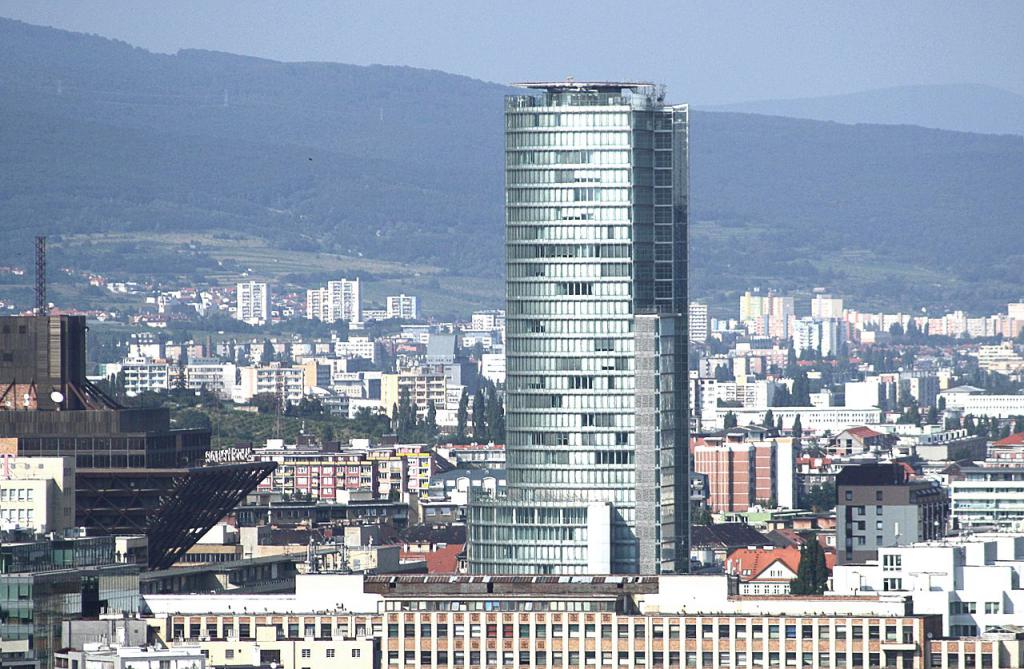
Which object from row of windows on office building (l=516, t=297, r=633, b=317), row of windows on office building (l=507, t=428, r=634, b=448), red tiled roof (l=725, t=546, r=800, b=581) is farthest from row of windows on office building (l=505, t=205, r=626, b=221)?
red tiled roof (l=725, t=546, r=800, b=581)

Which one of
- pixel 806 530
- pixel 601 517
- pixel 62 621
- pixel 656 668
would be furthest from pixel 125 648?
pixel 806 530

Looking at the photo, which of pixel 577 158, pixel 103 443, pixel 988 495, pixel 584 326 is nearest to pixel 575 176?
pixel 577 158

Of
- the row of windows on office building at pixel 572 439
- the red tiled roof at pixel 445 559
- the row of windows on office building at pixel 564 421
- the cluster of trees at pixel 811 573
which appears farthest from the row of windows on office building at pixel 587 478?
the red tiled roof at pixel 445 559

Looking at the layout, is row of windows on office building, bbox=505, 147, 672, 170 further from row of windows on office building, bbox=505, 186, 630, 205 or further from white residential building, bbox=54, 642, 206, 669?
white residential building, bbox=54, 642, 206, 669

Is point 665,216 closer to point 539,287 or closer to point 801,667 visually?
point 539,287

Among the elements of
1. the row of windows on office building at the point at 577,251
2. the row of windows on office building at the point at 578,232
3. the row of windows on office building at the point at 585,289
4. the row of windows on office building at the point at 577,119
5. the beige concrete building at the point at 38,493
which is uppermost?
the row of windows on office building at the point at 577,119

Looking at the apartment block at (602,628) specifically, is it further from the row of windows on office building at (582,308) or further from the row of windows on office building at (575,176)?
the row of windows on office building at (575,176)

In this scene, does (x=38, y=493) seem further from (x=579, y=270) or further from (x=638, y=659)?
(x=638, y=659)
